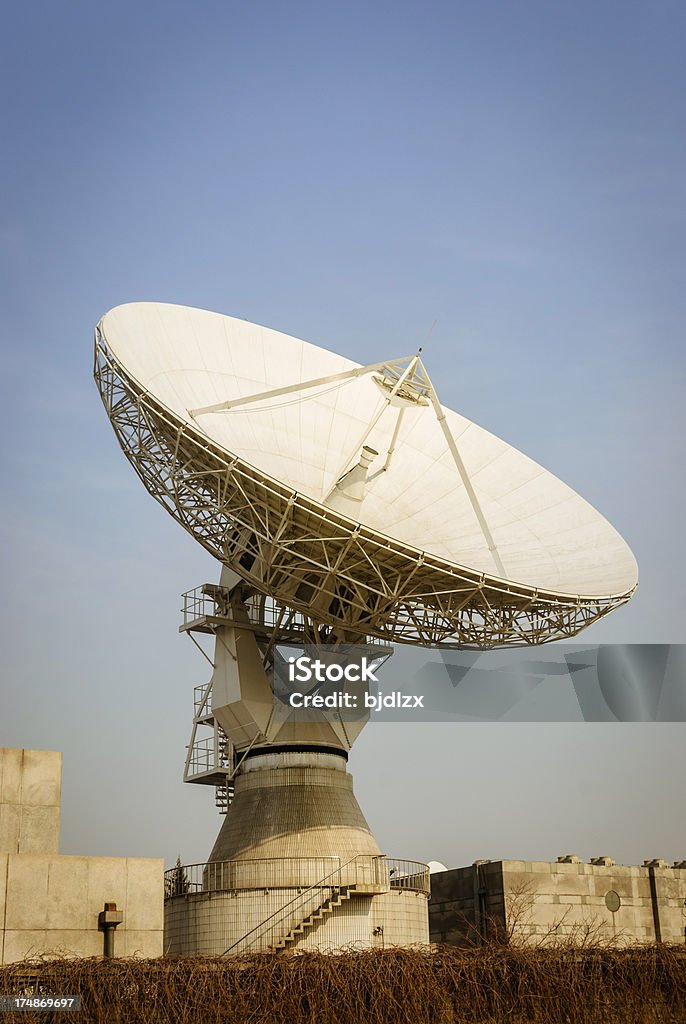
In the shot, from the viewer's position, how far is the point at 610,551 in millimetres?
33281

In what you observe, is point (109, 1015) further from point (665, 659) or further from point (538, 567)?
point (665, 659)

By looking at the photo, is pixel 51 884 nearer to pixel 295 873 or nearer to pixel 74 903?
pixel 74 903

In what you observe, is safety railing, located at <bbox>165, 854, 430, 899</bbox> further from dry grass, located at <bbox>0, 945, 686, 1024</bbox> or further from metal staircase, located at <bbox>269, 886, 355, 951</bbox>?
dry grass, located at <bbox>0, 945, 686, 1024</bbox>

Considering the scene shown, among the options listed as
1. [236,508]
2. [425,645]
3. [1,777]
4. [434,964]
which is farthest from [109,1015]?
[425,645]

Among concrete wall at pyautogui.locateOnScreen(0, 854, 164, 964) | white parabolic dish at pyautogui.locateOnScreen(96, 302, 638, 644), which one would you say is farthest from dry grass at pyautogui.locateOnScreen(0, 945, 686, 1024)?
white parabolic dish at pyautogui.locateOnScreen(96, 302, 638, 644)

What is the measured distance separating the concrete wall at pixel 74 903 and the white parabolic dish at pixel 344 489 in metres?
8.28

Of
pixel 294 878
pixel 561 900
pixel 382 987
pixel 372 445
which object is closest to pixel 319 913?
pixel 294 878

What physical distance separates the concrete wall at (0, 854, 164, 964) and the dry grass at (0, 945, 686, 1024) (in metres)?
4.47

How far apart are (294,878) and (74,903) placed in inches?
455

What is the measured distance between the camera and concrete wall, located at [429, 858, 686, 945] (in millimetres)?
35094

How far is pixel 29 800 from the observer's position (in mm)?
23266

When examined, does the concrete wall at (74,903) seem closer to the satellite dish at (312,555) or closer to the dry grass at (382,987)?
the dry grass at (382,987)

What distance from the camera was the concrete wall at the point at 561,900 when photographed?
35.1 metres

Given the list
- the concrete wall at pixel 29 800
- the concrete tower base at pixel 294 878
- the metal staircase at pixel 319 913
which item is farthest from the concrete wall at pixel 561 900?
the concrete wall at pixel 29 800
